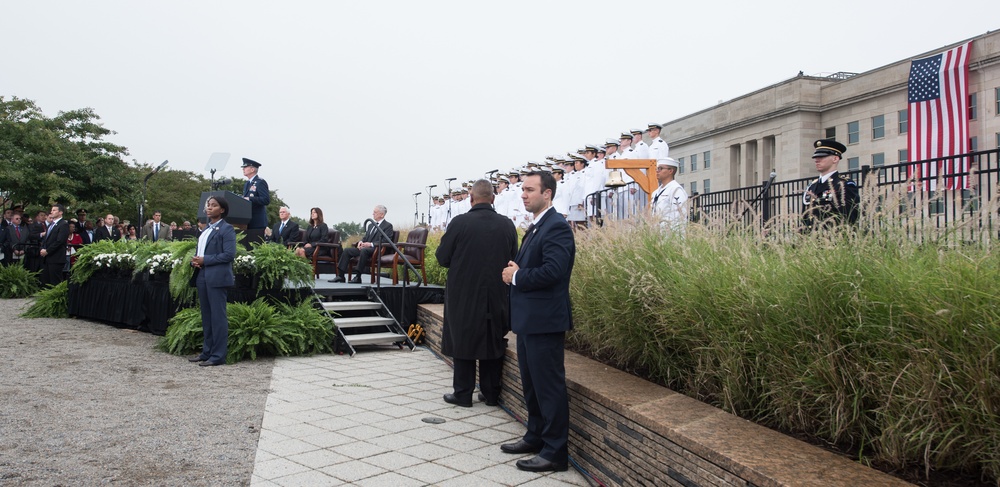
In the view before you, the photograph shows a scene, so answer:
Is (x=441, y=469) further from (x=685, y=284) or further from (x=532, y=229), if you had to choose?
(x=685, y=284)

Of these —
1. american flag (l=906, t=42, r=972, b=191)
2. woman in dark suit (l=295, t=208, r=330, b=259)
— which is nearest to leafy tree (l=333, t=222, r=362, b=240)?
woman in dark suit (l=295, t=208, r=330, b=259)

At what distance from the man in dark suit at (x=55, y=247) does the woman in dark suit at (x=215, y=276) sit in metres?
8.87

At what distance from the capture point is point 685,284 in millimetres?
4375

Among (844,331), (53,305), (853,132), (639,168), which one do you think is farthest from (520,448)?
(853,132)

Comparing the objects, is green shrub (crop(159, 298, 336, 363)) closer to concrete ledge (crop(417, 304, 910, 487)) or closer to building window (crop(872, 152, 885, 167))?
concrete ledge (crop(417, 304, 910, 487))

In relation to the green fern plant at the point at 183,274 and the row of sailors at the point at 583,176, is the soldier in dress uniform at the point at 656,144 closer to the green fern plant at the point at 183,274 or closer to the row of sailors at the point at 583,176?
the row of sailors at the point at 583,176

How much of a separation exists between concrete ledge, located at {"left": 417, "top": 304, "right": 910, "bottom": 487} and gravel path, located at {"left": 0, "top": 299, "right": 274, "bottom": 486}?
2112 millimetres

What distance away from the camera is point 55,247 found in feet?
50.0

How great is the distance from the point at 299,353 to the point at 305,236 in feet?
15.4

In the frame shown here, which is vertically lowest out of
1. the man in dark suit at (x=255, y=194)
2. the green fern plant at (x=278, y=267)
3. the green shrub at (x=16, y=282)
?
the green shrub at (x=16, y=282)

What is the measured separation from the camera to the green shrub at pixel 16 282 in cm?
1561

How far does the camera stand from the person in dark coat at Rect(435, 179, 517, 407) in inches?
238

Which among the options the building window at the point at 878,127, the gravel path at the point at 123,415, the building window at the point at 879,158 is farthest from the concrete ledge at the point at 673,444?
the building window at the point at 879,158

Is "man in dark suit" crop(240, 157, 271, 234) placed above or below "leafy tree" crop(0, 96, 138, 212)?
below
